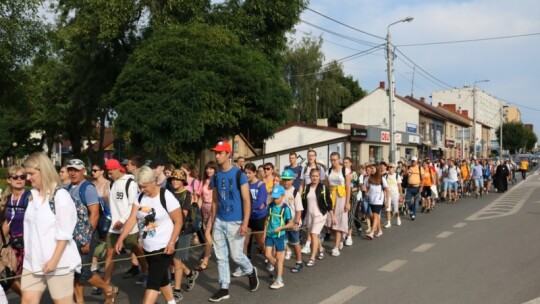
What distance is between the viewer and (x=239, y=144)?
157ft

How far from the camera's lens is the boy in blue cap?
7.10 meters

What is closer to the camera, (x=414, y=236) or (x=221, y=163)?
(x=221, y=163)

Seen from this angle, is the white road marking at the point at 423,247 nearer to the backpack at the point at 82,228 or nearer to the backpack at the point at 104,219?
the backpack at the point at 104,219

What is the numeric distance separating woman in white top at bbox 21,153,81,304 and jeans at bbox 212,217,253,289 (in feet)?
7.37

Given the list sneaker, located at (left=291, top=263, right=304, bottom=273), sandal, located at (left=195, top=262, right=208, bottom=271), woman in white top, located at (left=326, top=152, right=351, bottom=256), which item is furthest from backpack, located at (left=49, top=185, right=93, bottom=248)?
woman in white top, located at (left=326, top=152, right=351, bottom=256)

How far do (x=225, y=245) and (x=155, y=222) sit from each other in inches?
52.4

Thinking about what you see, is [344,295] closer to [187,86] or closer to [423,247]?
[423,247]

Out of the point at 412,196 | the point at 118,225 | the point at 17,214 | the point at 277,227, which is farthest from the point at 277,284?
the point at 412,196

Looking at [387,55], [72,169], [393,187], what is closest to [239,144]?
[387,55]

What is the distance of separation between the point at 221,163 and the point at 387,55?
68.4ft

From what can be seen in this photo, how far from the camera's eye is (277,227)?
7.22 metres

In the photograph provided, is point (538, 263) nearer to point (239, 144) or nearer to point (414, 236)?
point (414, 236)

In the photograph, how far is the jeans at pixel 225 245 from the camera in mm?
6266

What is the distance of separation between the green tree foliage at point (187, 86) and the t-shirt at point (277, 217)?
1093cm
